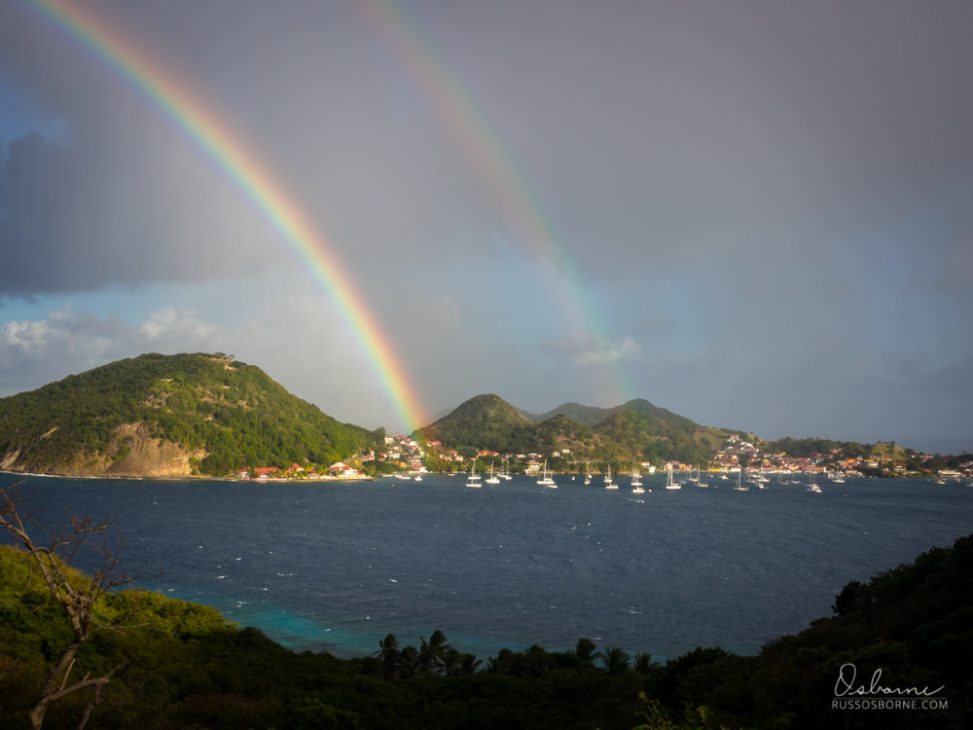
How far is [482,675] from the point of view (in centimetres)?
2386

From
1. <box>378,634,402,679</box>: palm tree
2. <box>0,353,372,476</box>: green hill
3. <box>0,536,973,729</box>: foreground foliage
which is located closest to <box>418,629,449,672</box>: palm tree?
<box>0,536,973,729</box>: foreground foliage

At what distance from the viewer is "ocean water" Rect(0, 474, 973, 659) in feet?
135

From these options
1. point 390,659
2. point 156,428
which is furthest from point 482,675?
point 156,428

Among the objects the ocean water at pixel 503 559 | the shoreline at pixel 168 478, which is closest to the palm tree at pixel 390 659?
the ocean water at pixel 503 559

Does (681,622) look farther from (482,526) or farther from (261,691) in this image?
(482,526)

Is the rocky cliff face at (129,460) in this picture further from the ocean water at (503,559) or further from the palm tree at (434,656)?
the palm tree at (434,656)

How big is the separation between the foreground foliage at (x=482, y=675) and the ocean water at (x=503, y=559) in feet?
19.2

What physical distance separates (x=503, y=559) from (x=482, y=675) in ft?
139

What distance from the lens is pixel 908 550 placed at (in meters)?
69.9

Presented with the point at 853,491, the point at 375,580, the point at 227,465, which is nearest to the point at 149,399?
the point at 227,465

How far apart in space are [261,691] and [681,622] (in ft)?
101

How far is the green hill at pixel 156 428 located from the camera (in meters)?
150
